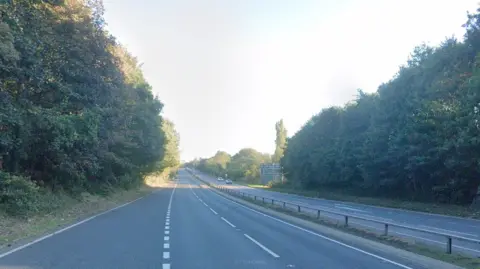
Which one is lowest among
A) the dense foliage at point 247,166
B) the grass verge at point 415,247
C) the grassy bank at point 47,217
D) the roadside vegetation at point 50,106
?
the grassy bank at point 47,217

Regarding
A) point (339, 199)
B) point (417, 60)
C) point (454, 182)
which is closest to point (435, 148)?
point (454, 182)

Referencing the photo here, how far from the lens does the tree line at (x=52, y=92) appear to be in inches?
752

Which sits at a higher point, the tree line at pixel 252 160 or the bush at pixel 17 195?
the tree line at pixel 252 160

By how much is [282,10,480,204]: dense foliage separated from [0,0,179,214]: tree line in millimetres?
23544

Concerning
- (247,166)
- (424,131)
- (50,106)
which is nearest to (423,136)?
(424,131)

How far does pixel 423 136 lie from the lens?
3819 cm

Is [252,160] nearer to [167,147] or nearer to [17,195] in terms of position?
[167,147]

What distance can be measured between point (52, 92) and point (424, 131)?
29.2m

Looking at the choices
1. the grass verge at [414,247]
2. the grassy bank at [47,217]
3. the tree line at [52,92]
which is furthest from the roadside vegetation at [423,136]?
the grassy bank at [47,217]

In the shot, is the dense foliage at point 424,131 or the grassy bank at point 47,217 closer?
the grassy bank at point 47,217

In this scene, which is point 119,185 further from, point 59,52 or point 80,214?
point 59,52

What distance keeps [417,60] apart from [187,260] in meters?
40.6

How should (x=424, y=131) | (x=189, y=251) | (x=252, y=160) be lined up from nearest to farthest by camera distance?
(x=189, y=251) → (x=424, y=131) → (x=252, y=160)

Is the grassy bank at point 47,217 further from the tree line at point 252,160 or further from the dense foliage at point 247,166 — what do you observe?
the dense foliage at point 247,166
